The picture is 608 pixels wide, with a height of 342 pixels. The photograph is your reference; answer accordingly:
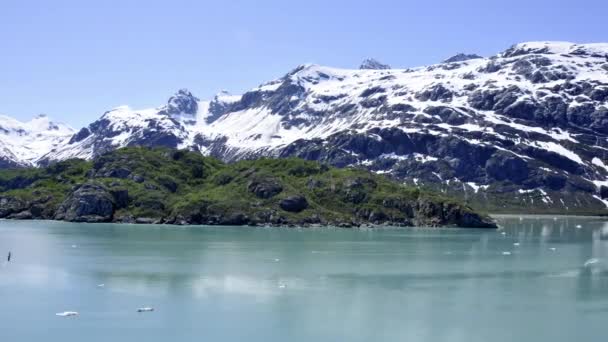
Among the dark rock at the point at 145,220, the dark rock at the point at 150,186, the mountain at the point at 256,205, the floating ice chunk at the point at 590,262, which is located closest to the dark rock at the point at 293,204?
the mountain at the point at 256,205

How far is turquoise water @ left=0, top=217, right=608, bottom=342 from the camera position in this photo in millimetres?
47844

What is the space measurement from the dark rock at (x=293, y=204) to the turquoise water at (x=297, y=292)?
62795mm

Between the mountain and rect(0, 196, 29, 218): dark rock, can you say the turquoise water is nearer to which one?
the mountain

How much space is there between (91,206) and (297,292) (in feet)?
425

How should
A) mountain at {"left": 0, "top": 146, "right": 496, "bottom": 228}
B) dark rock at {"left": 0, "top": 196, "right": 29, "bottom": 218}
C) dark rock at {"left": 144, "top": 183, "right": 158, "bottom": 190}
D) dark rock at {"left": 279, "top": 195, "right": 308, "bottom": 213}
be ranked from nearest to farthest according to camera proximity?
mountain at {"left": 0, "top": 146, "right": 496, "bottom": 228}
dark rock at {"left": 279, "top": 195, "right": 308, "bottom": 213}
dark rock at {"left": 0, "top": 196, "right": 29, "bottom": 218}
dark rock at {"left": 144, "top": 183, "right": 158, "bottom": 190}

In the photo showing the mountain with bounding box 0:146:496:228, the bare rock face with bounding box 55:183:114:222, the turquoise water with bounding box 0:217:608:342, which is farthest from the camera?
the bare rock face with bounding box 55:183:114:222

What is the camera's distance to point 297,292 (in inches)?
2500

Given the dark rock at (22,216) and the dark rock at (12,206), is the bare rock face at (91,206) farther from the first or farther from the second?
the dark rock at (12,206)

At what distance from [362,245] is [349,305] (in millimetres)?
61731

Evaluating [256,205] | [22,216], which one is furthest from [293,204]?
[22,216]

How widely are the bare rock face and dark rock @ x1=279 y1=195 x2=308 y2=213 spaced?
4468cm

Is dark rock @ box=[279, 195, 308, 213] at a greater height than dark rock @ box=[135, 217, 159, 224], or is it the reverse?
dark rock @ box=[279, 195, 308, 213]

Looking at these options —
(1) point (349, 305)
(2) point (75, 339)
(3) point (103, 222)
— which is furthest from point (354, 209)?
(2) point (75, 339)

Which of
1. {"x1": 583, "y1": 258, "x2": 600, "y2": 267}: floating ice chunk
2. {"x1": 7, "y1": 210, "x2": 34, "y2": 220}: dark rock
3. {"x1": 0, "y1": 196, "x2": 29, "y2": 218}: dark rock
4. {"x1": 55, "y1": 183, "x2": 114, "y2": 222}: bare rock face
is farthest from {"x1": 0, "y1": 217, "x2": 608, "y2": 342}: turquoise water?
{"x1": 0, "y1": 196, "x2": 29, "y2": 218}: dark rock
